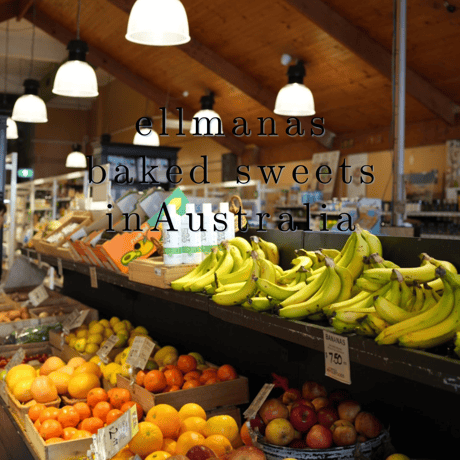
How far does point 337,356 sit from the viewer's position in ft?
4.98

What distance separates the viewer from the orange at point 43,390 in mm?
2779

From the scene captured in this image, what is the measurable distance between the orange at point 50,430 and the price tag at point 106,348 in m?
0.73

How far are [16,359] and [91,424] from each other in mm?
1199

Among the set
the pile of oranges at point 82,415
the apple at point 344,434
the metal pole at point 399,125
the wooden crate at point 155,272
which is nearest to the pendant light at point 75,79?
the wooden crate at point 155,272

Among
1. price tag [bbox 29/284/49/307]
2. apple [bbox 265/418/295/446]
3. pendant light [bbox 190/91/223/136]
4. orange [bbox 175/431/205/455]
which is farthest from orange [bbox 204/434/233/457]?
pendant light [bbox 190/91/223/136]

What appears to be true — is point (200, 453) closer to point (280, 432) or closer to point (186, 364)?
point (280, 432)

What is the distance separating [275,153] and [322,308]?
11.6 metres

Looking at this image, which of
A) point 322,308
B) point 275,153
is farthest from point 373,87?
point 322,308

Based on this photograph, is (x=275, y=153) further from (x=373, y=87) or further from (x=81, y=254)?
(x=81, y=254)

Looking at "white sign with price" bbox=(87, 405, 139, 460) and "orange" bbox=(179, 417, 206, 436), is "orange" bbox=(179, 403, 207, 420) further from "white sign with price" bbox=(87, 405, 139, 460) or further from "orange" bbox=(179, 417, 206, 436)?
"white sign with price" bbox=(87, 405, 139, 460)

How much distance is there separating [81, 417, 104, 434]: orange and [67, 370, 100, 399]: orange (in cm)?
35

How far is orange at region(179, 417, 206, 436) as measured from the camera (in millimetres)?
2205

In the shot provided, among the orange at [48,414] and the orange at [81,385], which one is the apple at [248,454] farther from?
the orange at [81,385]

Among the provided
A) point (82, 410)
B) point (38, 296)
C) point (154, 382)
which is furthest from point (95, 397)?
point (38, 296)
